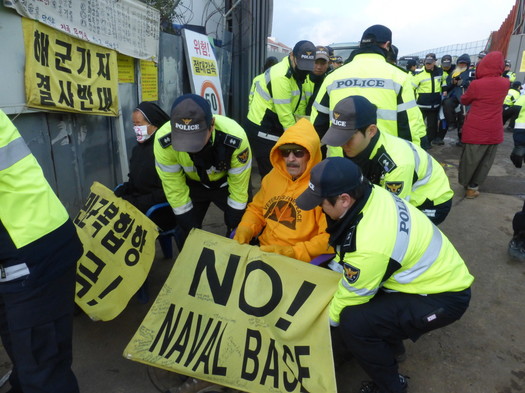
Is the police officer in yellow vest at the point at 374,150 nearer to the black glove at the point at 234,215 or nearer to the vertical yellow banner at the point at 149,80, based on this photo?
A: the black glove at the point at 234,215

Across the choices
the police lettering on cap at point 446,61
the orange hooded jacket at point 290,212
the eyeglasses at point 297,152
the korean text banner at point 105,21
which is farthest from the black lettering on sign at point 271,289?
the police lettering on cap at point 446,61

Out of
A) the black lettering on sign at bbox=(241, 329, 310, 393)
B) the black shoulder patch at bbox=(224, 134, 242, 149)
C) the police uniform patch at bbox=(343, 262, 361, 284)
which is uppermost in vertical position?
the black shoulder patch at bbox=(224, 134, 242, 149)

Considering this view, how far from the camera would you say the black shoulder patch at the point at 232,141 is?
2.62 meters

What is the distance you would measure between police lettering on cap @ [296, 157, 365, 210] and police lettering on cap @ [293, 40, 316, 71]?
2176 mm

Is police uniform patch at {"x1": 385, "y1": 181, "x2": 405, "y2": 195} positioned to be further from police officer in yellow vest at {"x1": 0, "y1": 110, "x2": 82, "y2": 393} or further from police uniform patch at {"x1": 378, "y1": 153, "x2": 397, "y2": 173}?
police officer in yellow vest at {"x1": 0, "y1": 110, "x2": 82, "y2": 393}

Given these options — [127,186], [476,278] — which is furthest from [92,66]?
[476,278]

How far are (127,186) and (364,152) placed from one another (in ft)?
6.39

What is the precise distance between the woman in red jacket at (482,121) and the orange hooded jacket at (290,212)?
3659 mm

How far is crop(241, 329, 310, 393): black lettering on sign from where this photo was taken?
6.32 feet

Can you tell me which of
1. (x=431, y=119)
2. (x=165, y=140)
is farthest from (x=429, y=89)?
(x=165, y=140)

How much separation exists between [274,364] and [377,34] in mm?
2442

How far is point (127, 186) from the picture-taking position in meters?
3.17

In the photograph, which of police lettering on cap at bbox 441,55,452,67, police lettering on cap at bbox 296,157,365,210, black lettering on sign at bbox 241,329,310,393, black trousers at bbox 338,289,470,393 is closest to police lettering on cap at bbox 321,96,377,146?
police lettering on cap at bbox 296,157,365,210

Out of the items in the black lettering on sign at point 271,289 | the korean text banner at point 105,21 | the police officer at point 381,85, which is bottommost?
the black lettering on sign at point 271,289
